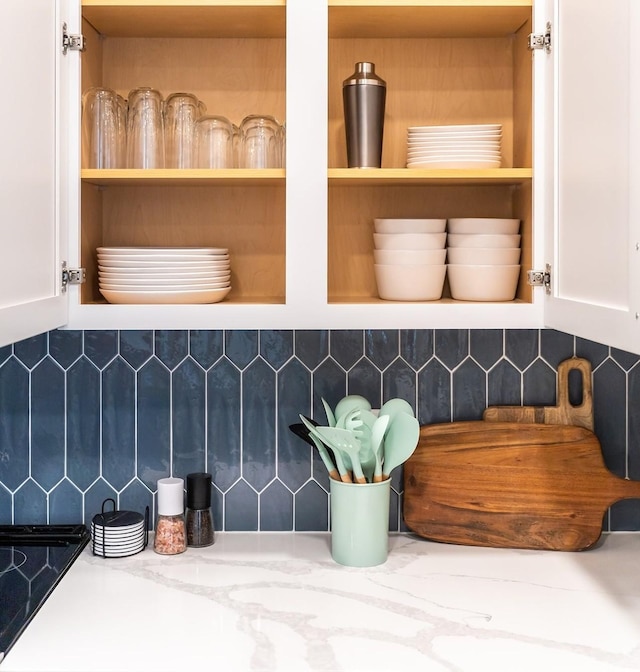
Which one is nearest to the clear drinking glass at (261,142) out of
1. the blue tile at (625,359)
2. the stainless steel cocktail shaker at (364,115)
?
the stainless steel cocktail shaker at (364,115)

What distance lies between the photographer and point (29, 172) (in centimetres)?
134

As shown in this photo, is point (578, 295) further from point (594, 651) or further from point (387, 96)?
point (387, 96)

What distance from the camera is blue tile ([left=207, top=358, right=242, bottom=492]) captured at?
1897mm

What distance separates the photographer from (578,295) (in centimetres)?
142

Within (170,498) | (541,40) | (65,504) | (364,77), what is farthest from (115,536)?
(541,40)

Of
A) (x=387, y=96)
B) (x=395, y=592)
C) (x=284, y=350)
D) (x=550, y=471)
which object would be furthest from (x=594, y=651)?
(x=387, y=96)

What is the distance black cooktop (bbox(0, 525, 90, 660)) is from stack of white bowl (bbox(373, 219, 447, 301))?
2.85 feet

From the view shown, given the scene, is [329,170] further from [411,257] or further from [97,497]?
[97,497]

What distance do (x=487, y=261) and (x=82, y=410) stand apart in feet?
3.21

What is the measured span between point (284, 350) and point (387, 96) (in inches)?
24.6

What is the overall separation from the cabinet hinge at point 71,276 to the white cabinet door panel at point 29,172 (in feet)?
0.08

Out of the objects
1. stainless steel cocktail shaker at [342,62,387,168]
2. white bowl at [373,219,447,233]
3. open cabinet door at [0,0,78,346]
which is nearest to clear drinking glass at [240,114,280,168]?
stainless steel cocktail shaker at [342,62,387,168]

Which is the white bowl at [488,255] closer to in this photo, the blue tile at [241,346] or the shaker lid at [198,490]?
the blue tile at [241,346]

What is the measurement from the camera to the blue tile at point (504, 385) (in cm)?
190
